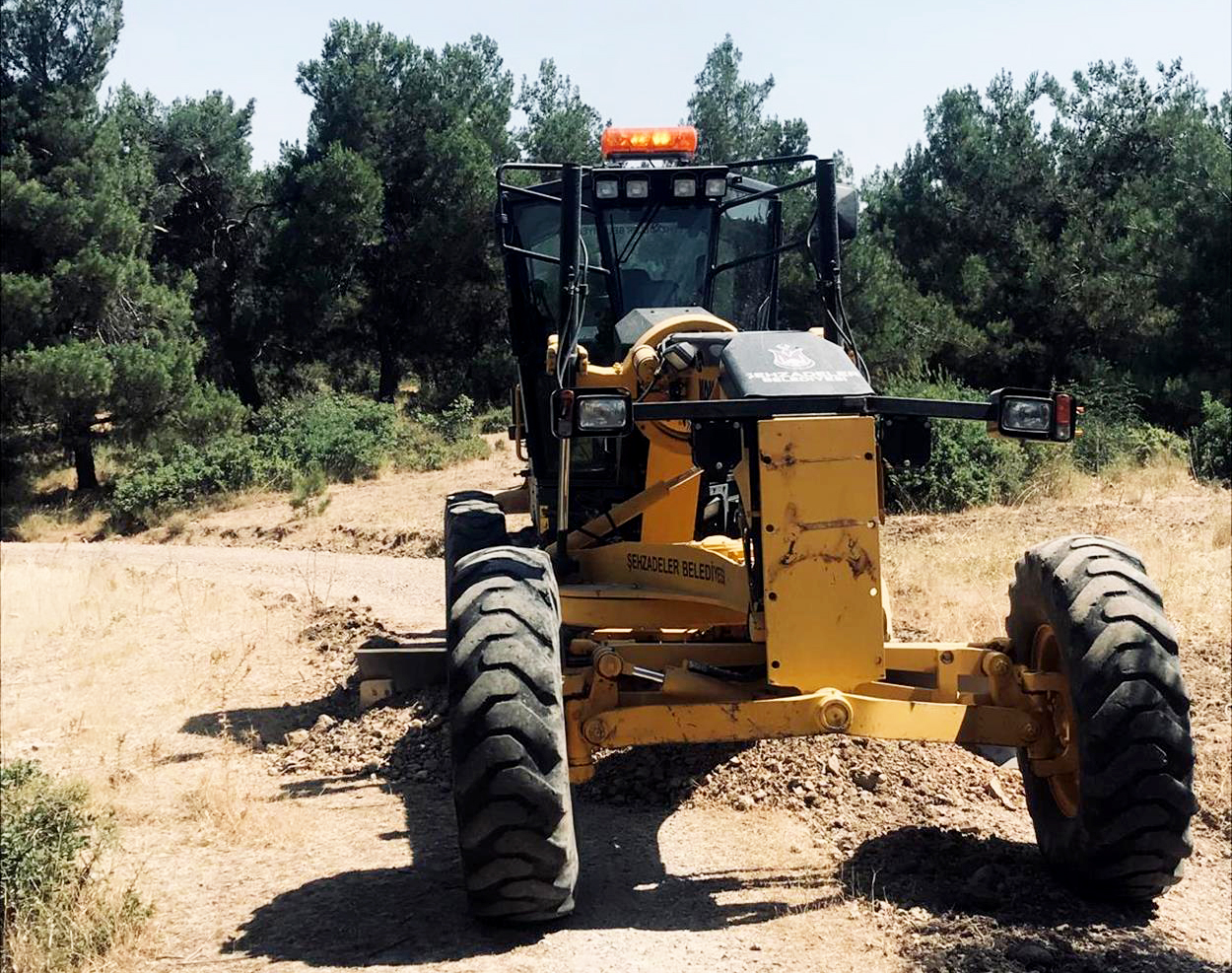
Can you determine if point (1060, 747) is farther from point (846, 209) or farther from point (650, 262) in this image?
point (650, 262)

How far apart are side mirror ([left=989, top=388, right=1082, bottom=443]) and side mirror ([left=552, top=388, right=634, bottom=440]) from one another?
1.42m

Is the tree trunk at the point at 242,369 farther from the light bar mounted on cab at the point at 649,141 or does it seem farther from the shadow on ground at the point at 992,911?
the shadow on ground at the point at 992,911

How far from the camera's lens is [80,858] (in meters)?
6.20

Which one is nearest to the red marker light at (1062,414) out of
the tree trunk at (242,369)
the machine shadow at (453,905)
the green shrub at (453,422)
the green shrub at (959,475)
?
the machine shadow at (453,905)

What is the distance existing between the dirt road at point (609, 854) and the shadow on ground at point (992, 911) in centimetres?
1

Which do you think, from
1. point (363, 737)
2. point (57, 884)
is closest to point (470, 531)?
point (363, 737)

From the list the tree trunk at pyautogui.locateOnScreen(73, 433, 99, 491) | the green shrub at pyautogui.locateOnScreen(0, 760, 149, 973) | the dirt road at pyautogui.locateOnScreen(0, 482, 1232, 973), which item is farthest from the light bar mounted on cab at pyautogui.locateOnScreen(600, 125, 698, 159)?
the tree trunk at pyautogui.locateOnScreen(73, 433, 99, 491)

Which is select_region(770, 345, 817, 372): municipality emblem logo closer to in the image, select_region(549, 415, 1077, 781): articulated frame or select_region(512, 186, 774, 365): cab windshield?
select_region(549, 415, 1077, 781): articulated frame

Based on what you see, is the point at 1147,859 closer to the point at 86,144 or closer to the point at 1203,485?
the point at 1203,485

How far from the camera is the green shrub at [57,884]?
209 inches

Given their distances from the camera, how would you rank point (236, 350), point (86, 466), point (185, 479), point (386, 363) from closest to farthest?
point (185, 479) < point (86, 466) < point (236, 350) < point (386, 363)

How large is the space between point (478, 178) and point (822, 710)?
2642cm

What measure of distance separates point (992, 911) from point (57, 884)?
12.9 ft

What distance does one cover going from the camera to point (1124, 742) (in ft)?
16.3
